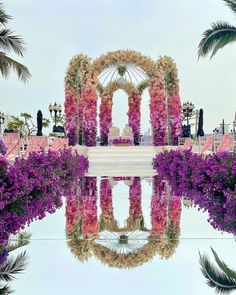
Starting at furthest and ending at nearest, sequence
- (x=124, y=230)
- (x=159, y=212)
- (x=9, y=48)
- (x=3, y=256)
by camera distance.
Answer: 1. (x=9, y=48)
2. (x=159, y=212)
3. (x=124, y=230)
4. (x=3, y=256)

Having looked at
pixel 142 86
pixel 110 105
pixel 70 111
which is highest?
pixel 142 86

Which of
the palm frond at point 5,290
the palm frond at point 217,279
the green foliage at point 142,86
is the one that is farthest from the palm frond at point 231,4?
the palm frond at point 5,290

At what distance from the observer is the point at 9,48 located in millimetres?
15008

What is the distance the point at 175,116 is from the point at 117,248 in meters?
16.6

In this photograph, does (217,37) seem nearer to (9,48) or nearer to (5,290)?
(9,48)

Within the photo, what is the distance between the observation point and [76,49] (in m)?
20.9

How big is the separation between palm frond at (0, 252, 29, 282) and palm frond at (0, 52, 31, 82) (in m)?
11.8

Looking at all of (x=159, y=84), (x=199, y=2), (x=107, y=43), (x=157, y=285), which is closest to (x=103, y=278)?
(x=157, y=285)

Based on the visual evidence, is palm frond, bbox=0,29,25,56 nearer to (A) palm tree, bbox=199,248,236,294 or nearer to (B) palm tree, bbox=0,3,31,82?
(B) palm tree, bbox=0,3,31,82

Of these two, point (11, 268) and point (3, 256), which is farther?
point (3, 256)

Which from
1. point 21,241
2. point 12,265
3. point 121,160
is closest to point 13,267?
point 12,265

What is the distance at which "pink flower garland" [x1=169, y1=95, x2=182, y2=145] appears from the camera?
66.4 feet

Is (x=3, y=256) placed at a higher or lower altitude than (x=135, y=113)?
lower

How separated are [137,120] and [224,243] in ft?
70.7
